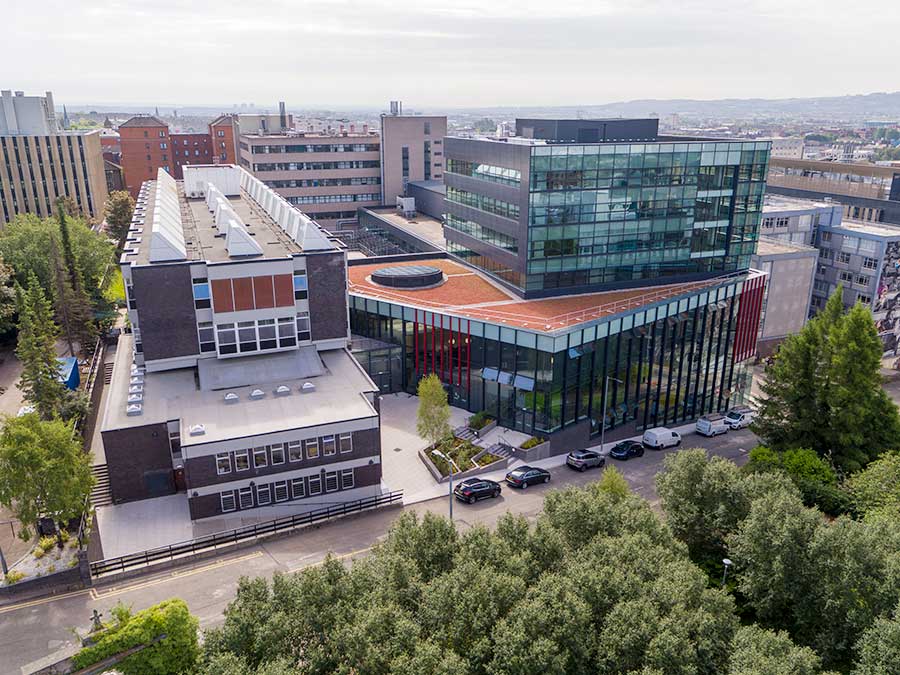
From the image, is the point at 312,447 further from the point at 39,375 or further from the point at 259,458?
the point at 39,375

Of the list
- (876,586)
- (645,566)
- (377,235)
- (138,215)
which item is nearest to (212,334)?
(138,215)

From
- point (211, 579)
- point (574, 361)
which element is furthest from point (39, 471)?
point (574, 361)

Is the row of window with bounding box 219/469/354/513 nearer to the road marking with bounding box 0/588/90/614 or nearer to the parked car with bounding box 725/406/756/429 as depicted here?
the road marking with bounding box 0/588/90/614

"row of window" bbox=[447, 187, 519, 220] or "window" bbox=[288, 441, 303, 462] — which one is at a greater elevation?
"row of window" bbox=[447, 187, 519, 220]

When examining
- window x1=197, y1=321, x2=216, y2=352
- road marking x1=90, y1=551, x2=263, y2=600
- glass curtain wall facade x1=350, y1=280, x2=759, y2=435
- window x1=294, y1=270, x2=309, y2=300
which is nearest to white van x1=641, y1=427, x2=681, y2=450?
glass curtain wall facade x1=350, y1=280, x2=759, y2=435

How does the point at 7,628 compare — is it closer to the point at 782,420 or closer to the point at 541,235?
the point at 541,235

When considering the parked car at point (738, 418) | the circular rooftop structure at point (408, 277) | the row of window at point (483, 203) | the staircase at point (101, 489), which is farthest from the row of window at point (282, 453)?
the parked car at point (738, 418)
